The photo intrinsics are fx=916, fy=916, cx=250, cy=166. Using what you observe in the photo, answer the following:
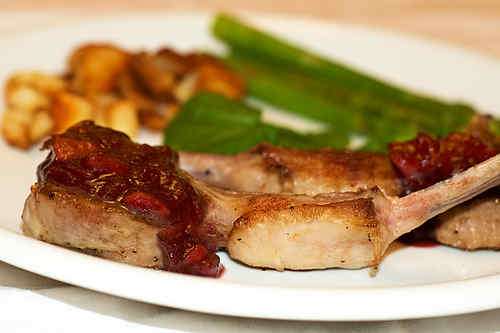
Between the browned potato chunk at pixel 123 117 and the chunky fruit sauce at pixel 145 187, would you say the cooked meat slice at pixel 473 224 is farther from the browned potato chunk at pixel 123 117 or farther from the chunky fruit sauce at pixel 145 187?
the browned potato chunk at pixel 123 117

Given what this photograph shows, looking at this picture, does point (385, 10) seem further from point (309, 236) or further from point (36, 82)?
point (309, 236)

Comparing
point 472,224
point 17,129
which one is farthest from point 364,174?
point 17,129

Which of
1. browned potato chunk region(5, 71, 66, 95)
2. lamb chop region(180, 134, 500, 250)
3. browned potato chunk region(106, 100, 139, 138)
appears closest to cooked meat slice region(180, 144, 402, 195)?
lamb chop region(180, 134, 500, 250)

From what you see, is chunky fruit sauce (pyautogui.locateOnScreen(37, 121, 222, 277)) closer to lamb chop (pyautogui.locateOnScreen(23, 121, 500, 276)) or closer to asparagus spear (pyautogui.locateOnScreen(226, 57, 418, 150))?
→ lamb chop (pyautogui.locateOnScreen(23, 121, 500, 276))

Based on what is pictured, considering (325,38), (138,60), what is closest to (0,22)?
(138,60)

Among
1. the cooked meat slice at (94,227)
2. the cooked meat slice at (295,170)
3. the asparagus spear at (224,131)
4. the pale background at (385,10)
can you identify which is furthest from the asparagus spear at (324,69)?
the cooked meat slice at (94,227)
